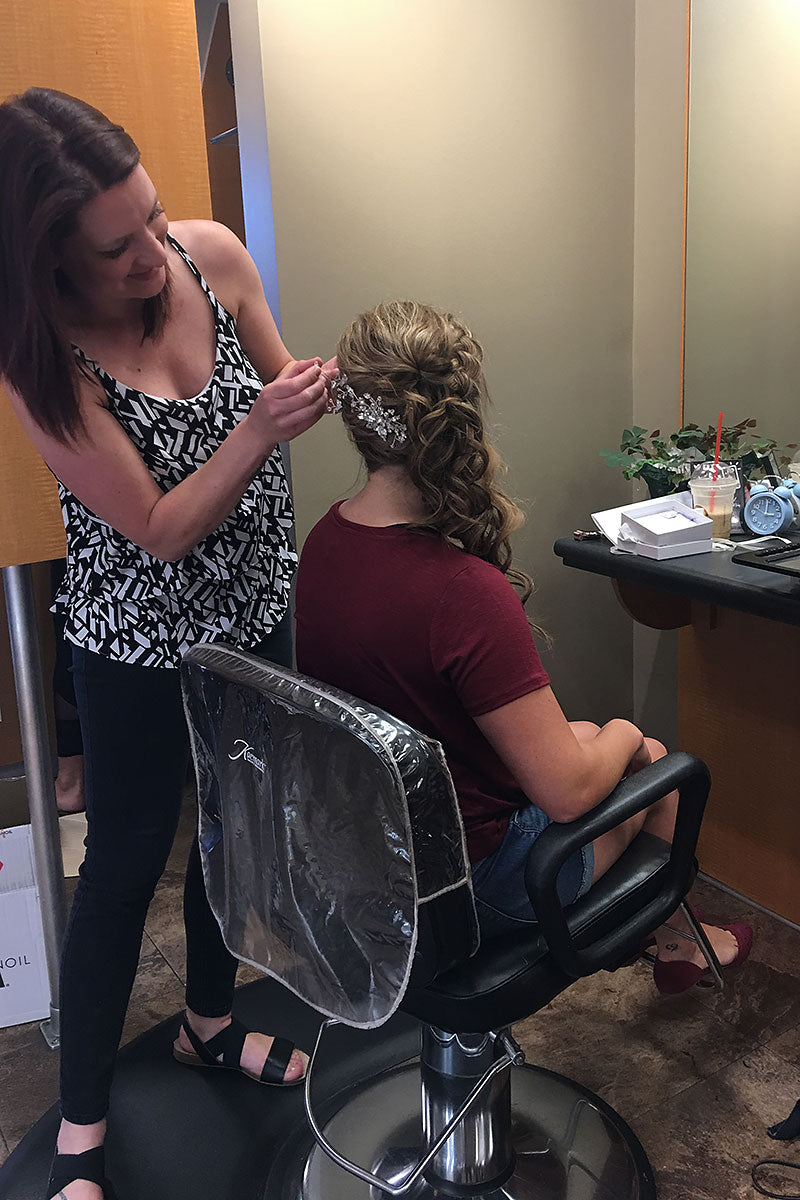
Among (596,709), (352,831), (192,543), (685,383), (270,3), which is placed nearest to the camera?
(352,831)

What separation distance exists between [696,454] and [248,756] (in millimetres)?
1373

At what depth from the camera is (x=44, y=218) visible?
1352 millimetres

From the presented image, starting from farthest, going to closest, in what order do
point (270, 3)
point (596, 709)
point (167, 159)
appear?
point (596, 709) → point (270, 3) → point (167, 159)

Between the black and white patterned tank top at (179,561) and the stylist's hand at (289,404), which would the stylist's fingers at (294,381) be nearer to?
the stylist's hand at (289,404)

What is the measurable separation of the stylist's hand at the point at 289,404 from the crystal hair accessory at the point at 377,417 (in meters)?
0.05

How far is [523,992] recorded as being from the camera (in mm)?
1316

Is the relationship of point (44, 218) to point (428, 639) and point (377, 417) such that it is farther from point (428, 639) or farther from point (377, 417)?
point (428, 639)

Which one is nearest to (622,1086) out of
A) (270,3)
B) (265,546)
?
(265,546)

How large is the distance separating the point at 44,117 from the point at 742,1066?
5.91 ft

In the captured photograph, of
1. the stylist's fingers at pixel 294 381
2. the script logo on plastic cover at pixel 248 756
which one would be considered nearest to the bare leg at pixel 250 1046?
the script logo on plastic cover at pixel 248 756

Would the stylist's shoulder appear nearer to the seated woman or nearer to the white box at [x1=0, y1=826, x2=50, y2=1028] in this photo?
the seated woman

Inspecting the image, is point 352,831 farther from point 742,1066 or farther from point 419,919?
point 742,1066

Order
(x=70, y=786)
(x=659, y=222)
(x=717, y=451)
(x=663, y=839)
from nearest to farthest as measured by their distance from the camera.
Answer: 1. (x=663, y=839)
2. (x=717, y=451)
3. (x=659, y=222)
4. (x=70, y=786)

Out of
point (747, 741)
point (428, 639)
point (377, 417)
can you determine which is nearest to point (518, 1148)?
point (428, 639)
